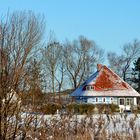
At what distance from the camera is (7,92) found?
8.76m

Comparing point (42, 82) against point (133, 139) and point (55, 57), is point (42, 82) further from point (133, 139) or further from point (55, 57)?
point (55, 57)

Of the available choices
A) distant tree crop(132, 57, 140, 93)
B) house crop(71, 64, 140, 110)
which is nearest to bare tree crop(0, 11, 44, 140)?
house crop(71, 64, 140, 110)

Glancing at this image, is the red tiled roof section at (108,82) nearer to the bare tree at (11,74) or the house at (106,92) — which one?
the house at (106,92)

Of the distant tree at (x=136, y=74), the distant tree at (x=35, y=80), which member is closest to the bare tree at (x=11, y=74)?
the distant tree at (x=35, y=80)

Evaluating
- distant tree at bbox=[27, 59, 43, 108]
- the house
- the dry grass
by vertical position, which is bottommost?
the dry grass

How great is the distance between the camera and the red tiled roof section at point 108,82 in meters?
57.2

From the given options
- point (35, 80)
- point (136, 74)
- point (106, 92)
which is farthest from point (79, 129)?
point (136, 74)

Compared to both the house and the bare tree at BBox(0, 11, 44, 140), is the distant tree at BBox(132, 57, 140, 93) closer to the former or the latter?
the house

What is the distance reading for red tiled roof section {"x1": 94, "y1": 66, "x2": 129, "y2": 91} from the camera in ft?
188

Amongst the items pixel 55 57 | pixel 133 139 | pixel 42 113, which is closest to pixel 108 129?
pixel 133 139

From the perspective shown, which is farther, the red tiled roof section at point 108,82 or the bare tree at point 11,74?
the red tiled roof section at point 108,82

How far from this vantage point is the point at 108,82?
57.7 meters

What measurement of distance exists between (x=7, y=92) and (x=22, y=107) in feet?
1.45

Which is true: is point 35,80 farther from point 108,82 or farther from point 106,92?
point 108,82
